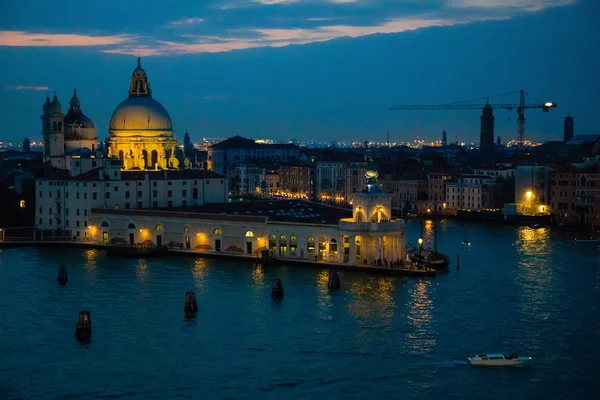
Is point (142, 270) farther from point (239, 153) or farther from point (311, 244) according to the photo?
point (239, 153)

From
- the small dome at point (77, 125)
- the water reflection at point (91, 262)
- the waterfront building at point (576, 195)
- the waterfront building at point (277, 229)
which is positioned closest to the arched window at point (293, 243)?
the waterfront building at point (277, 229)

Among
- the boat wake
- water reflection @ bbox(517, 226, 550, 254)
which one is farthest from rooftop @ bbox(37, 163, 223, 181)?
the boat wake

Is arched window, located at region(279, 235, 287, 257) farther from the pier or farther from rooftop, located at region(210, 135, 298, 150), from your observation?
rooftop, located at region(210, 135, 298, 150)

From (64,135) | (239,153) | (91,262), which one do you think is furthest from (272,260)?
(239,153)

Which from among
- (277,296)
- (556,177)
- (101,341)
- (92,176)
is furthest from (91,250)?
(556,177)

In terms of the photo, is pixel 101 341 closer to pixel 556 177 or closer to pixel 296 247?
pixel 296 247

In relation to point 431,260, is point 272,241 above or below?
above

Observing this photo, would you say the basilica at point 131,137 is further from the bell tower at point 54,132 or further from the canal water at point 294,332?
the canal water at point 294,332
